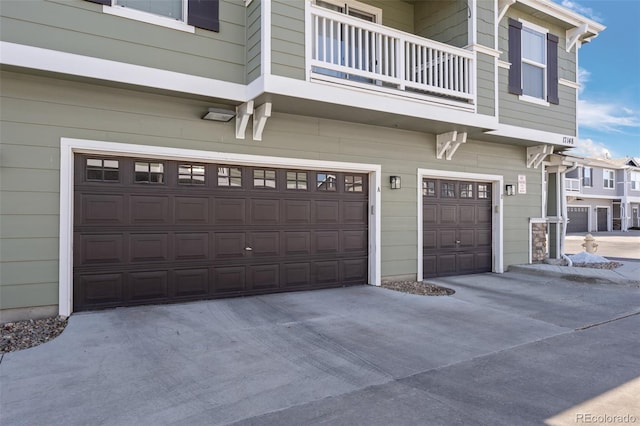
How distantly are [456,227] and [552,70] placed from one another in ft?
14.1

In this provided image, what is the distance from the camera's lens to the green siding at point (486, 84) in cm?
744

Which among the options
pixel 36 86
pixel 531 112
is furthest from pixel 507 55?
pixel 36 86

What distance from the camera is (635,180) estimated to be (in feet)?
109

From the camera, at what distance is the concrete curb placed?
784 cm

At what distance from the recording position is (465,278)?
828 cm

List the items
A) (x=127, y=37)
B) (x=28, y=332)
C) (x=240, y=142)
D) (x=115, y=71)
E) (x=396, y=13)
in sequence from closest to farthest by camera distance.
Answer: (x=28, y=332)
(x=115, y=71)
(x=127, y=37)
(x=240, y=142)
(x=396, y=13)

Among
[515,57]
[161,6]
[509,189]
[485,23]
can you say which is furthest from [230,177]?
[515,57]

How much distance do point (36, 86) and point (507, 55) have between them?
827 cm

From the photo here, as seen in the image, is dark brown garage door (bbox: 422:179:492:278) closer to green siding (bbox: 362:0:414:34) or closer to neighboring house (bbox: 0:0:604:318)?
neighboring house (bbox: 0:0:604:318)

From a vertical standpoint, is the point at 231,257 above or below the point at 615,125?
below

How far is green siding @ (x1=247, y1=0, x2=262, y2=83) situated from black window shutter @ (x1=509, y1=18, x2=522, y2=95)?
558 centimetres

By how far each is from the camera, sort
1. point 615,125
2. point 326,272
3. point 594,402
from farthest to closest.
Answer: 1. point 615,125
2. point 326,272
3. point 594,402

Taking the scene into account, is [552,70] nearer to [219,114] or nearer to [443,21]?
[443,21]

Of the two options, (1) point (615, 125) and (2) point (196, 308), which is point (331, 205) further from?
(1) point (615, 125)
